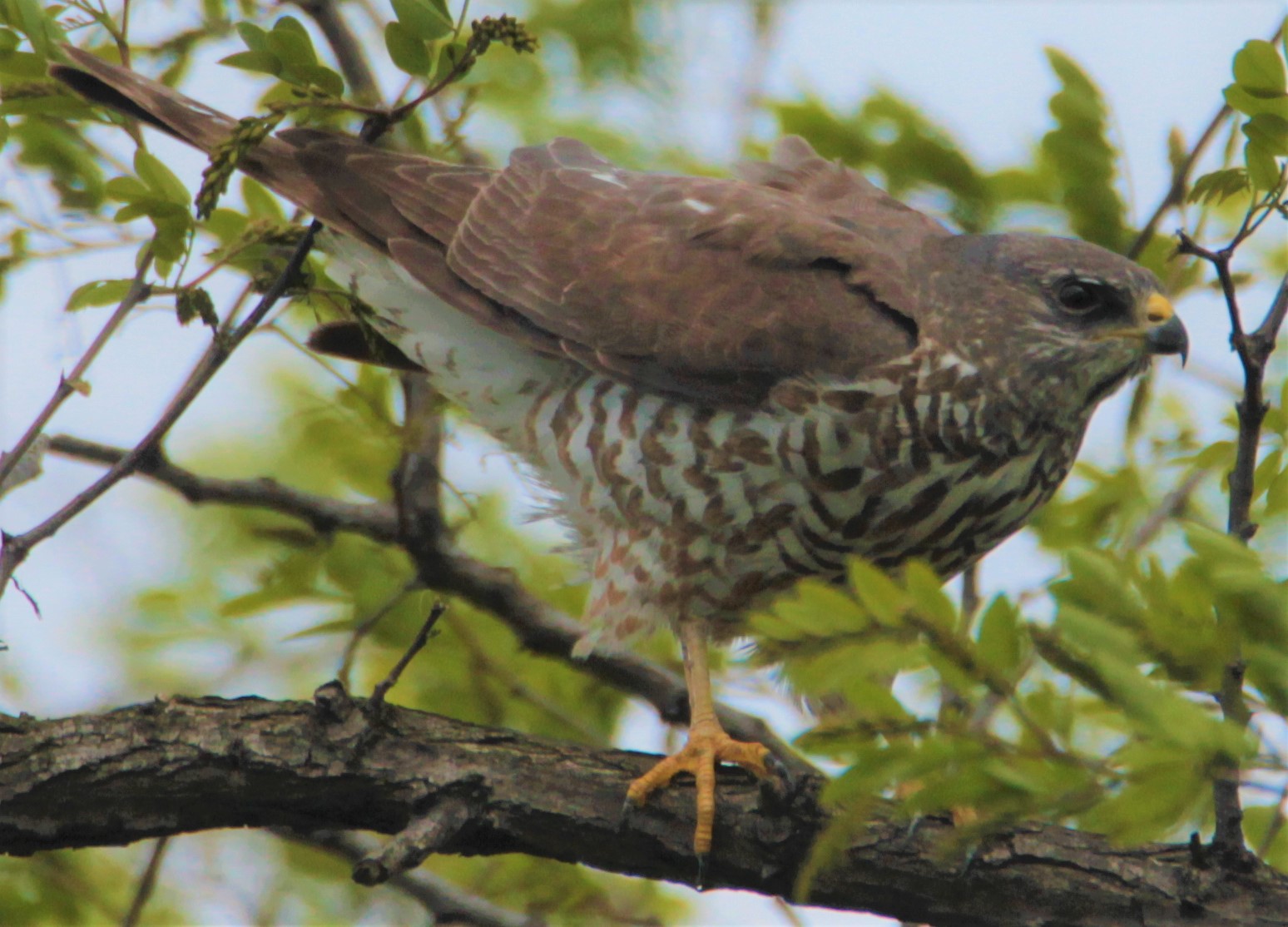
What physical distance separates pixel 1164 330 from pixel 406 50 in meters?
1.81

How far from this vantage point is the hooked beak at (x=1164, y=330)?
3.30 m

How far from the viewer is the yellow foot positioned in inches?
119

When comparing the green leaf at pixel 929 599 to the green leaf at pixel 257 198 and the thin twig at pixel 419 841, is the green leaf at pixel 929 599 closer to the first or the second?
the thin twig at pixel 419 841

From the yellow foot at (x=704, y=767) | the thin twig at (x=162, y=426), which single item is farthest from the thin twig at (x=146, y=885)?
the yellow foot at (x=704, y=767)

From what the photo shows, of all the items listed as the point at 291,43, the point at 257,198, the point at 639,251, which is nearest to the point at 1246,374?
the point at 291,43

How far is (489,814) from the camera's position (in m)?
2.92

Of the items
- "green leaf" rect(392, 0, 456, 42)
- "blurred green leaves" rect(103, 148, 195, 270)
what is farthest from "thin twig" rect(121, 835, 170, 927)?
"green leaf" rect(392, 0, 456, 42)

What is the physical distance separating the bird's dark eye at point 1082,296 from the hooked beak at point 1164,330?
0.11 m

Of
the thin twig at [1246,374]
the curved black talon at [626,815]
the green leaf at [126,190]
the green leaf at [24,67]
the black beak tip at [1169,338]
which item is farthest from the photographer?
the black beak tip at [1169,338]

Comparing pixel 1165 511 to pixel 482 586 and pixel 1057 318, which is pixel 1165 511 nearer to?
pixel 1057 318

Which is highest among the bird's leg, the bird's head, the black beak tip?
the bird's head

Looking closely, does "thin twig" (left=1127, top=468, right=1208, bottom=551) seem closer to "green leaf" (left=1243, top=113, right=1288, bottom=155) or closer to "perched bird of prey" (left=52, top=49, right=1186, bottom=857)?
"perched bird of prey" (left=52, top=49, right=1186, bottom=857)

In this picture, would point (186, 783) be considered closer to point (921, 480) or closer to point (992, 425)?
point (921, 480)

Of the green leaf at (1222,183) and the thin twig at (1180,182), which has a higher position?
the thin twig at (1180,182)
